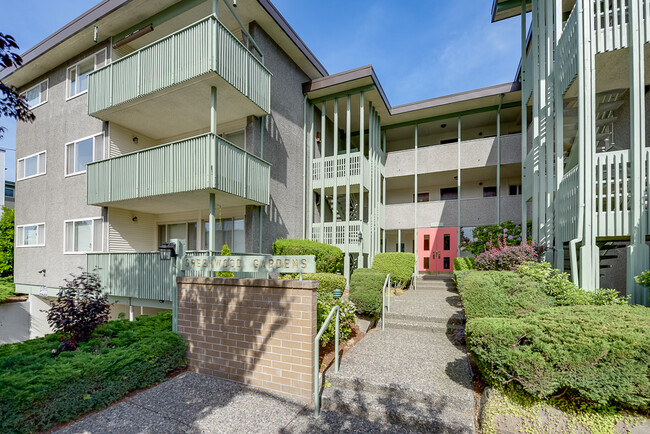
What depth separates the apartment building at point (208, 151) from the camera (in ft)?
29.3

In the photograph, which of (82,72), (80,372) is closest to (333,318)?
(80,372)

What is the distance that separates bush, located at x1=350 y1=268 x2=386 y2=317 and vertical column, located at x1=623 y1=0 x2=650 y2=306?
15.3ft

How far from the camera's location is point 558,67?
7559 mm

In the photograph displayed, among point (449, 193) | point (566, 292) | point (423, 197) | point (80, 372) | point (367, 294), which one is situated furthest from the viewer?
point (423, 197)

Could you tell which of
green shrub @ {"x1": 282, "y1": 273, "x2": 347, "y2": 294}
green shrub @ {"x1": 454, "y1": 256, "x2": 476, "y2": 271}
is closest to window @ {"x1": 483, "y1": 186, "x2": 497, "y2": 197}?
green shrub @ {"x1": 454, "y1": 256, "x2": 476, "y2": 271}

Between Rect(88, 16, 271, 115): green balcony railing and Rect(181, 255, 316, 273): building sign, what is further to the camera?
Rect(88, 16, 271, 115): green balcony railing

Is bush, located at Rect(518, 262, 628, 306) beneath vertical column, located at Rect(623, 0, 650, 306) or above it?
beneath

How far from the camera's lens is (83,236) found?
11156 millimetres

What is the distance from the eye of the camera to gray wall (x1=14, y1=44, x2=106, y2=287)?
11.4m

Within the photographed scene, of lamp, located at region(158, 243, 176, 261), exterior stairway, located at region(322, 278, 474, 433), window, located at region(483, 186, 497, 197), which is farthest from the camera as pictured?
window, located at region(483, 186, 497, 197)

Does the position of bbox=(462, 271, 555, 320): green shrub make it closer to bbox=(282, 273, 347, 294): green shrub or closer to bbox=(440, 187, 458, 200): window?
bbox=(282, 273, 347, 294): green shrub

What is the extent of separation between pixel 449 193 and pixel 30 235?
64.7ft

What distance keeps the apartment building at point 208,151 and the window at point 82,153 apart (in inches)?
2.8

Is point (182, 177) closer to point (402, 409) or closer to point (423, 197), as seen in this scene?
point (402, 409)
